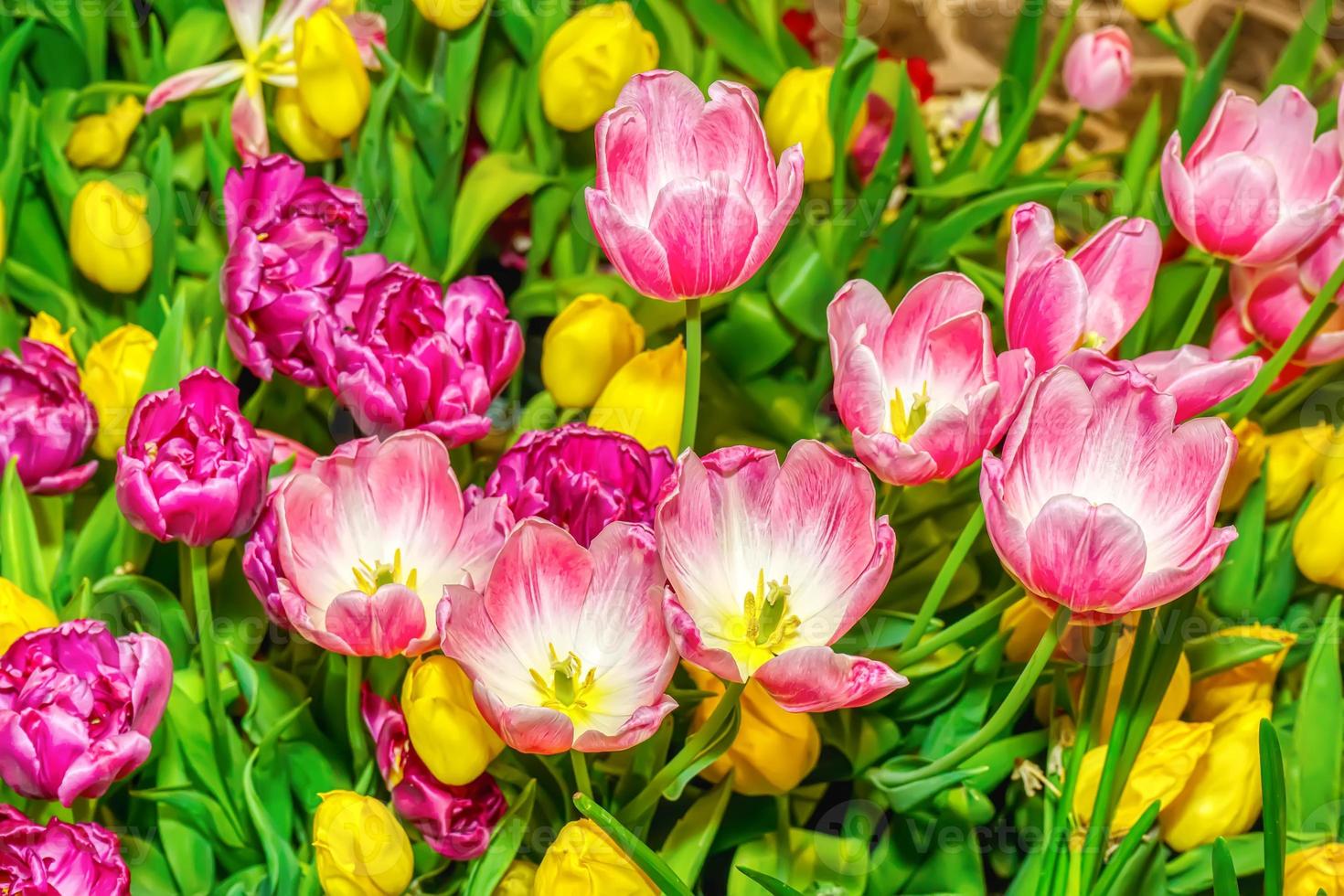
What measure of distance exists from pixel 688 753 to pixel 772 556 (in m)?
0.07

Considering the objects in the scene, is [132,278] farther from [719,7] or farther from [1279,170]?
[1279,170]

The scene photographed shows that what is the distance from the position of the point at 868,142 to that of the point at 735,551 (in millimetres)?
449

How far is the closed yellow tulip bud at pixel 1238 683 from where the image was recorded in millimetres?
601

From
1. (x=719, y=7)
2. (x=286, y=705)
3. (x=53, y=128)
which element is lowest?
(x=286, y=705)

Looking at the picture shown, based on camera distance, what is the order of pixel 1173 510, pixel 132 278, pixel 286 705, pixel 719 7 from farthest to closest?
pixel 719 7, pixel 132 278, pixel 286 705, pixel 1173 510

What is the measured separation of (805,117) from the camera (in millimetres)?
694

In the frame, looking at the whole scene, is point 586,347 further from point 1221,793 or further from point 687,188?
point 1221,793

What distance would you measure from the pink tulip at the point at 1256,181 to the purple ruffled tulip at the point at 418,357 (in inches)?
11.2

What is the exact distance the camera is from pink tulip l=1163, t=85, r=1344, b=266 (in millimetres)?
538

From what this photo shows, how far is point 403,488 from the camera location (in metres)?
0.50

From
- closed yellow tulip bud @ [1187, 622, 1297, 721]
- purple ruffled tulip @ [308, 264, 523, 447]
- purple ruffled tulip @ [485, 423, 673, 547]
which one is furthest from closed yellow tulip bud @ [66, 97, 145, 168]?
closed yellow tulip bud @ [1187, 622, 1297, 721]

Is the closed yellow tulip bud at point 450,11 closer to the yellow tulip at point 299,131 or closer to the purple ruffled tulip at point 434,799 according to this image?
the yellow tulip at point 299,131

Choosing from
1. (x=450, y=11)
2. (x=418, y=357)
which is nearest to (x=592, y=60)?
(x=450, y=11)

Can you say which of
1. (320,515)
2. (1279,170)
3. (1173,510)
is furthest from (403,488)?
(1279,170)
